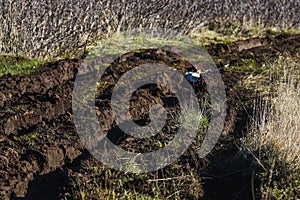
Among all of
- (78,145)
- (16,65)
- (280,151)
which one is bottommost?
(78,145)

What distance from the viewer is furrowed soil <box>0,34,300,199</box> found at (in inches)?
185

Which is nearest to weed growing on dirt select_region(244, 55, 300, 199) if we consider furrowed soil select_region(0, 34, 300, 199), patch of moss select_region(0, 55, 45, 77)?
furrowed soil select_region(0, 34, 300, 199)

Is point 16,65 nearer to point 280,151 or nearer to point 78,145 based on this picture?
point 78,145

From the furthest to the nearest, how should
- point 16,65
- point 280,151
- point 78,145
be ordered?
point 16,65
point 78,145
point 280,151

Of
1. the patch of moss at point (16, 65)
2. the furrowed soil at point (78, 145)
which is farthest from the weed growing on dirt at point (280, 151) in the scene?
the patch of moss at point (16, 65)

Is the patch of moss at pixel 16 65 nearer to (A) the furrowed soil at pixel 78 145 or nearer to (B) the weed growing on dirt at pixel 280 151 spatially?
(A) the furrowed soil at pixel 78 145

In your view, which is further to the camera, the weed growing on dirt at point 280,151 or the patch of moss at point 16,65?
the patch of moss at point 16,65

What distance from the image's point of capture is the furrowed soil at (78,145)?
4699 millimetres

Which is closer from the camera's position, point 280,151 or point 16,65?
point 280,151

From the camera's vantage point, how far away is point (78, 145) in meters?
5.49

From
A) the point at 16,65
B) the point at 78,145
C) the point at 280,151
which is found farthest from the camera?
the point at 16,65

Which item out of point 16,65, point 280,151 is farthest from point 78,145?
point 16,65

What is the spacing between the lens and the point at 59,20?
9.79 metres

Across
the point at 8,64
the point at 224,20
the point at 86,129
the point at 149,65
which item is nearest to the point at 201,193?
the point at 86,129
